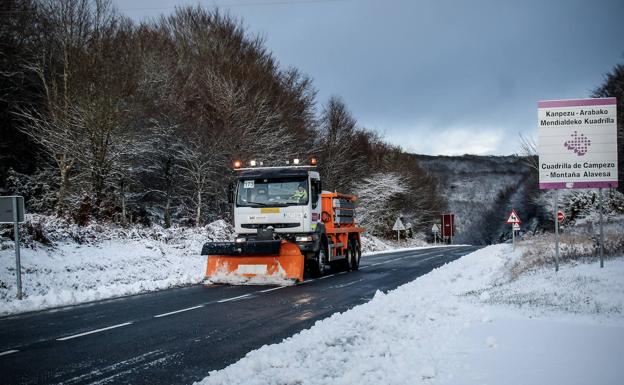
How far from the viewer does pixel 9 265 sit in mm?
14156

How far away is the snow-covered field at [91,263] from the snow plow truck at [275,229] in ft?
6.25

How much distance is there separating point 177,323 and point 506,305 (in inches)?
210

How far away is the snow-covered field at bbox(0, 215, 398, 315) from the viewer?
12586mm

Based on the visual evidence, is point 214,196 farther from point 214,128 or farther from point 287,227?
point 287,227

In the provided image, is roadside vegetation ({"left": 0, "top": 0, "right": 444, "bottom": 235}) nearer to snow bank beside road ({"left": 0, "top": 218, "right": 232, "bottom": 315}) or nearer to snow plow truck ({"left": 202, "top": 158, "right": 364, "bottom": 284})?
snow bank beside road ({"left": 0, "top": 218, "right": 232, "bottom": 315})

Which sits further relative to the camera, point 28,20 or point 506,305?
point 28,20

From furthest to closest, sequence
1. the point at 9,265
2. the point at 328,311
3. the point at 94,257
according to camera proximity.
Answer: the point at 94,257 → the point at 9,265 → the point at 328,311

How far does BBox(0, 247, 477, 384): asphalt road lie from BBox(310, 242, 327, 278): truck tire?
2758mm

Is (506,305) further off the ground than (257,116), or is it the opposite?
(257,116)

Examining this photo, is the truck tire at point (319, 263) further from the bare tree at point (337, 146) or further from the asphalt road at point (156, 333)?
the bare tree at point (337, 146)

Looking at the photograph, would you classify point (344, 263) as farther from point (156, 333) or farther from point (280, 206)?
point (156, 333)

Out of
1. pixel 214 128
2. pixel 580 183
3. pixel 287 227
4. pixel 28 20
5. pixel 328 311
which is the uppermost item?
pixel 28 20

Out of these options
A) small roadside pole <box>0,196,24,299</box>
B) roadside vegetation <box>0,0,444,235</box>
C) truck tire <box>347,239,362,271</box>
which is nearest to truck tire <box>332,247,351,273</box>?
truck tire <box>347,239,362,271</box>

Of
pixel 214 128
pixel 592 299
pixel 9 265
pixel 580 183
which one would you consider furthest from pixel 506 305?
pixel 214 128
